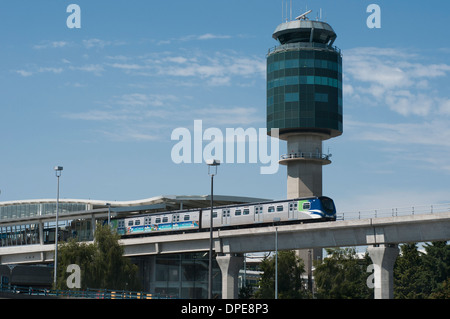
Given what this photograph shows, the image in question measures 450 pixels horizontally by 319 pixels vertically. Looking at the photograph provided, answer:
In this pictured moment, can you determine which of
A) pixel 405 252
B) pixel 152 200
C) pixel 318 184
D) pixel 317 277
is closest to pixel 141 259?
pixel 152 200

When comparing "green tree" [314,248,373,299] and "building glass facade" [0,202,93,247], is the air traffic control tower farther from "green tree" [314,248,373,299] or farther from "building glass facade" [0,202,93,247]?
"building glass facade" [0,202,93,247]

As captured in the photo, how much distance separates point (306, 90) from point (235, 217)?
1693 inches

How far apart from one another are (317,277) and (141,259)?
935 inches

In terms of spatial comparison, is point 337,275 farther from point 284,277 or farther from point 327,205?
point 327,205

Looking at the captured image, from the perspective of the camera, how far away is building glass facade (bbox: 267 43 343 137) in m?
113

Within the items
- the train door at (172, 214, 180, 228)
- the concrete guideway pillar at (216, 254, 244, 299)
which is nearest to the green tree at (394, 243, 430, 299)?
the concrete guideway pillar at (216, 254, 244, 299)

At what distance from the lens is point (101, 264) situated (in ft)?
250

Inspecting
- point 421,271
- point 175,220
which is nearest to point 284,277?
point 175,220

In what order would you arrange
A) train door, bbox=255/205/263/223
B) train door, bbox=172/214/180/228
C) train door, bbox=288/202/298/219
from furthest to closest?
1. train door, bbox=172/214/180/228
2. train door, bbox=255/205/263/223
3. train door, bbox=288/202/298/219

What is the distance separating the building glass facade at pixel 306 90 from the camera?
4444 inches

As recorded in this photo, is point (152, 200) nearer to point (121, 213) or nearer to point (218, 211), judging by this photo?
point (121, 213)

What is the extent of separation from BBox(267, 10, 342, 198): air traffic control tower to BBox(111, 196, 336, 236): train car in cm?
3494

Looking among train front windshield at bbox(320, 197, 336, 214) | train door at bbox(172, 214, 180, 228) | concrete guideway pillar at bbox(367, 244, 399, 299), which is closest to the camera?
concrete guideway pillar at bbox(367, 244, 399, 299)
